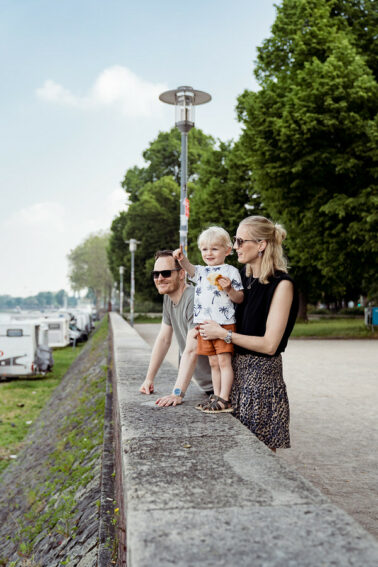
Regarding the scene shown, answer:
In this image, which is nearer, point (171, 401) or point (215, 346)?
point (215, 346)

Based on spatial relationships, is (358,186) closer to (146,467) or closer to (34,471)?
(34,471)

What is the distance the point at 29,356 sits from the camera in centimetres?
2158

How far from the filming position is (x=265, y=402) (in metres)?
3.56

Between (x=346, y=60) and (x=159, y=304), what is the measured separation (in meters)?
46.6

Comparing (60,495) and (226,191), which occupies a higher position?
(226,191)

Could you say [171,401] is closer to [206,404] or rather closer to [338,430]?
[206,404]

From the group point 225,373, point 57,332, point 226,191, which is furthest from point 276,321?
point 226,191

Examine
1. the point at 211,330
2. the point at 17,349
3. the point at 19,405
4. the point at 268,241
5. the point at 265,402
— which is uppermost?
the point at 268,241

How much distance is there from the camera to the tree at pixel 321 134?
67.1ft

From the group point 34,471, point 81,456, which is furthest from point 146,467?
point 34,471

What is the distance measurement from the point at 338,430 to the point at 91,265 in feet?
284

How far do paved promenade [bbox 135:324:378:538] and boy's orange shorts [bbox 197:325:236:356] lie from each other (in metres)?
1.80

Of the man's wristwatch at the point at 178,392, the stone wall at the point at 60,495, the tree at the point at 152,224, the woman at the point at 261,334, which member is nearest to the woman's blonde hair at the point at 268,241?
the woman at the point at 261,334

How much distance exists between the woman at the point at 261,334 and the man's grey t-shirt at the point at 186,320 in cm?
77
